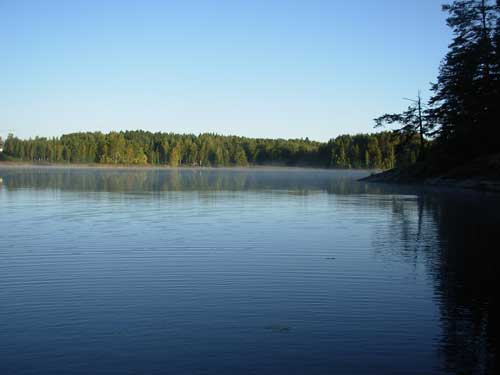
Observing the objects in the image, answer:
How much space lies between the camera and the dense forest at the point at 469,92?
56594mm

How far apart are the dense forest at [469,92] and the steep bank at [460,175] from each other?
1184 millimetres

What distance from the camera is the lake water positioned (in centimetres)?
895

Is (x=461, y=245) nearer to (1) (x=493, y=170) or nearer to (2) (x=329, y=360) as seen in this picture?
(2) (x=329, y=360)

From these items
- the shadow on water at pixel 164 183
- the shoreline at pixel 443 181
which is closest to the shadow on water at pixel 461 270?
the shoreline at pixel 443 181

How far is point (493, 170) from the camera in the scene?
51719mm

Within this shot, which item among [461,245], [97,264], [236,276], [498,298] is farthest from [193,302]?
[461,245]

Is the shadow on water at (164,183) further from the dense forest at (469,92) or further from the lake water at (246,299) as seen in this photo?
the lake water at (246,299)

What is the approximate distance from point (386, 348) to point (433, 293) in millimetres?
4242

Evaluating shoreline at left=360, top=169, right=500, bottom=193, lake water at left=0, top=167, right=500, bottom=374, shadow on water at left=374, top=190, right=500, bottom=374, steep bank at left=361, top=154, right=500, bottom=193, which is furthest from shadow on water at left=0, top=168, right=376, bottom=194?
lake water at left=0, top=167, right=500, bottom=374

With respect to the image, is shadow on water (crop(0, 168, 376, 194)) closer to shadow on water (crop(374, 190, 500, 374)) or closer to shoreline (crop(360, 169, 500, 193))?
shoreline (crop(360, 169, 500, 193))

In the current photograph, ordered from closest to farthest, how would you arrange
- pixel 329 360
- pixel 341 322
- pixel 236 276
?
pixel 329 360 → pixel 341 322 → pixel 236 276

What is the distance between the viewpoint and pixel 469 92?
195 feet

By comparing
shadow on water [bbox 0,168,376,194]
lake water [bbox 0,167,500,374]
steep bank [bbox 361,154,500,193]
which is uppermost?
steep bank [bbox 361,154,500,193]

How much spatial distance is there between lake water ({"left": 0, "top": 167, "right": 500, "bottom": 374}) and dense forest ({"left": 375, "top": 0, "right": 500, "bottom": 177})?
36548 mm
